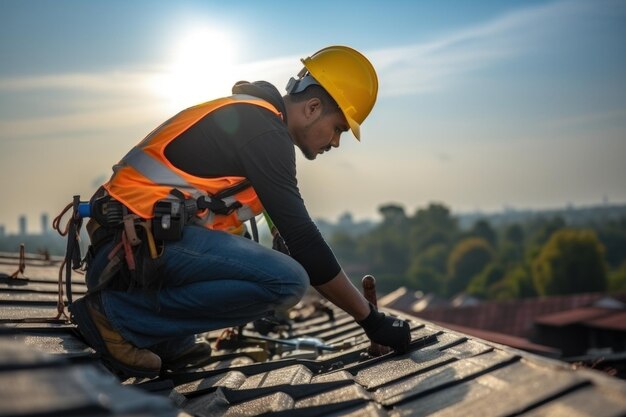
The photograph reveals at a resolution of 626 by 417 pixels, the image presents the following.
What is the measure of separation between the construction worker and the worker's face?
1.08 ft

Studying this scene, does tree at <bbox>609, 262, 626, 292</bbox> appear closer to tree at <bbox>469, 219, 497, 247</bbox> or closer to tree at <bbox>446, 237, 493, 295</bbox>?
tree at <bbox>446, 237, 493, 295</bbox>

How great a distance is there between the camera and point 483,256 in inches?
3115

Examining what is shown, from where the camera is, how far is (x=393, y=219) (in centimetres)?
11900

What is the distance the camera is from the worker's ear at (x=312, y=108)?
4055 mm

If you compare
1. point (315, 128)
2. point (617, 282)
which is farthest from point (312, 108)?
point (617, 282)

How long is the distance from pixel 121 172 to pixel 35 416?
7.64 feet

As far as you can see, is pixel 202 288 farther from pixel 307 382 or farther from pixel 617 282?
pixel 617 282

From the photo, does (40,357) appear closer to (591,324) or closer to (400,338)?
(400,338)

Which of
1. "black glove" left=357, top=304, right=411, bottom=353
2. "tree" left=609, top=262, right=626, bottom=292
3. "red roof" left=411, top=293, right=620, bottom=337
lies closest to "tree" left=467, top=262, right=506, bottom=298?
"tree" left=609, top=262, right=626, bottom=292

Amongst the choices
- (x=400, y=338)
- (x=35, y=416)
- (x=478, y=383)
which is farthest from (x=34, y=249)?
(x=35, y=416)

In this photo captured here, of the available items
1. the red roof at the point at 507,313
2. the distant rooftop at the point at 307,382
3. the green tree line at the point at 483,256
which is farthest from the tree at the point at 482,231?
the distant rooftop at the point at 307,382

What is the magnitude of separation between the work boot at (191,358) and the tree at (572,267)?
5680cm

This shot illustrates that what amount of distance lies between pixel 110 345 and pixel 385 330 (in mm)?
1534

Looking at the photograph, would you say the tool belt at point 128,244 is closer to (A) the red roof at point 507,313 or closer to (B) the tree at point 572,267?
(A) the red roof at point 507,313
